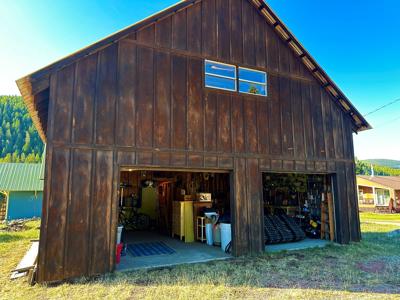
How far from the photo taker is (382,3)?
41.9 feet

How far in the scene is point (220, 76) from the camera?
7.58 meters

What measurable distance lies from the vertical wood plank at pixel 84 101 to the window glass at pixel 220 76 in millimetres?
2903

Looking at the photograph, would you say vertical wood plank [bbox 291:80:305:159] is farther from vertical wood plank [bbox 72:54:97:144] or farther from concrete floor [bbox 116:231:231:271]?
vertical wood plank [bbox 72:54:97:144]

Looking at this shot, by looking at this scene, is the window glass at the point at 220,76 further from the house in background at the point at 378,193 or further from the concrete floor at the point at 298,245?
the house in background at the point at 378,193

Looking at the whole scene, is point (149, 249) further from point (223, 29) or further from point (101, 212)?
point (223, 29)

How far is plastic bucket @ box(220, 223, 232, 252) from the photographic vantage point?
25.6 feet

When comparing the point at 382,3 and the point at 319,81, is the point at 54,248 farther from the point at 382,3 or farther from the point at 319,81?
the point at 382,3

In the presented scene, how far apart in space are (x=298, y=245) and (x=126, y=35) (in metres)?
7.87

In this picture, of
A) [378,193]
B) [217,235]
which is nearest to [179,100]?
[217,235]

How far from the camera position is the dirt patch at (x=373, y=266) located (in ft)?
19.9

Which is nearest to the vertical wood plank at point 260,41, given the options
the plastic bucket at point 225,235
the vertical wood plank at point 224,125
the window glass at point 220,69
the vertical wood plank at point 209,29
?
the window glass at point 220,69

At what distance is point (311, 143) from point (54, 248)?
7.53 m

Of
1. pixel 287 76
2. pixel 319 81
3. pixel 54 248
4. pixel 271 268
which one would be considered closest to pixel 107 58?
pixel 54 248

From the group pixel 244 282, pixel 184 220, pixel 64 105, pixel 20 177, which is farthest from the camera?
pixel 20 177
